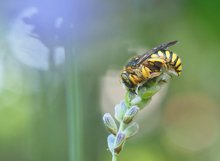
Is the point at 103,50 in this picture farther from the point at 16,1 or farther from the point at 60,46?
the point at 60,46

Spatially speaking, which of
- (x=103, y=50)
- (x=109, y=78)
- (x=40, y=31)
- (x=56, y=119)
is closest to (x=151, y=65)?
(x=40, y=31)

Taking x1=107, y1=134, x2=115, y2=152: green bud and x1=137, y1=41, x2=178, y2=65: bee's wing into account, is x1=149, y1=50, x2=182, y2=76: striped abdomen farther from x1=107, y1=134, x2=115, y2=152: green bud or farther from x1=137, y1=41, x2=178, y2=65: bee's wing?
x1=107, y1=134, x2=115, y2=152: green bud

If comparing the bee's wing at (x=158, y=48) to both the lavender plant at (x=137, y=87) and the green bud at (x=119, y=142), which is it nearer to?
the lavender plant at (x=137, y=87)

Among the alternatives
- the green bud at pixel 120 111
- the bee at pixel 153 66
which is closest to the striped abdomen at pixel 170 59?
the bee at pixel 153 66

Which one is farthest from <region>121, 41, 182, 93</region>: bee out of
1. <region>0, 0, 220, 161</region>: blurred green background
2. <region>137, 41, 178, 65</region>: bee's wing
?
<region>0, 0, 220, 161</region>: blurred green background

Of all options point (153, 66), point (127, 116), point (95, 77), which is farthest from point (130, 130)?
point (95, 77)

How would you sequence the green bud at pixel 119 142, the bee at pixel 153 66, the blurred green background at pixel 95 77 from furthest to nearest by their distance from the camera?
the blurred green background at pixel 95 77 → the bee at pixel 153 66 → the green bud at pixel 119 142
